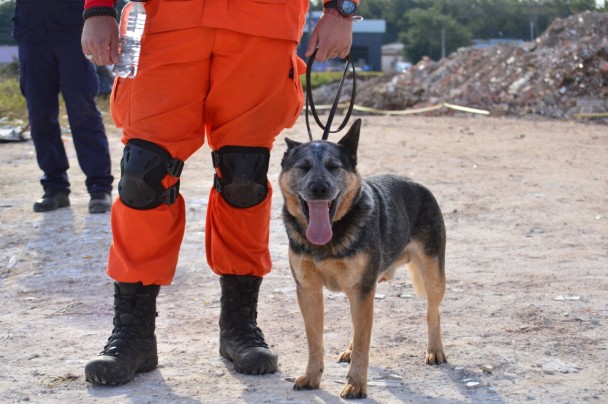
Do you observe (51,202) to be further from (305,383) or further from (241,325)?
(305,383)

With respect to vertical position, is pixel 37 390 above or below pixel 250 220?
below

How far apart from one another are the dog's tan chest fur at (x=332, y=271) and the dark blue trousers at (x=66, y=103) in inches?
163

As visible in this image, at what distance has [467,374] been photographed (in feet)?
13.0

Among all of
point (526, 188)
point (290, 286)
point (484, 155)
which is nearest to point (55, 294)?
point (290, 286)

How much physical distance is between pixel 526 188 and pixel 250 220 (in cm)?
509

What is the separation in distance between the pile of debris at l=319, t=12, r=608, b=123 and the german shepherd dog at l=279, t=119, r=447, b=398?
549 inches

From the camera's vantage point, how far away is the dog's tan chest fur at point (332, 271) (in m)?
3.85

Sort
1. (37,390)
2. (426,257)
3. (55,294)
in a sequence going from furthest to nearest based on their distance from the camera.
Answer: (55,294)
(426,257)
(37,390)

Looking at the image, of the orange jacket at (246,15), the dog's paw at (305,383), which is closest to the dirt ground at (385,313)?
the dog's paw at (305,383)

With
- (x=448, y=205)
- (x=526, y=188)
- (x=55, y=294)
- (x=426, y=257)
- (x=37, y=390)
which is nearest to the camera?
(x=37, y=390)

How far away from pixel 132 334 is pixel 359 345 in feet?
3.06

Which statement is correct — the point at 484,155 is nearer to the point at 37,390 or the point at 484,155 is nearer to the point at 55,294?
the point at 55,294

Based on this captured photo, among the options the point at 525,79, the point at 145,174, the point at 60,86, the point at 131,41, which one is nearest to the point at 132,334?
the point at 145,174

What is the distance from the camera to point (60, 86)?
7.94 meters
